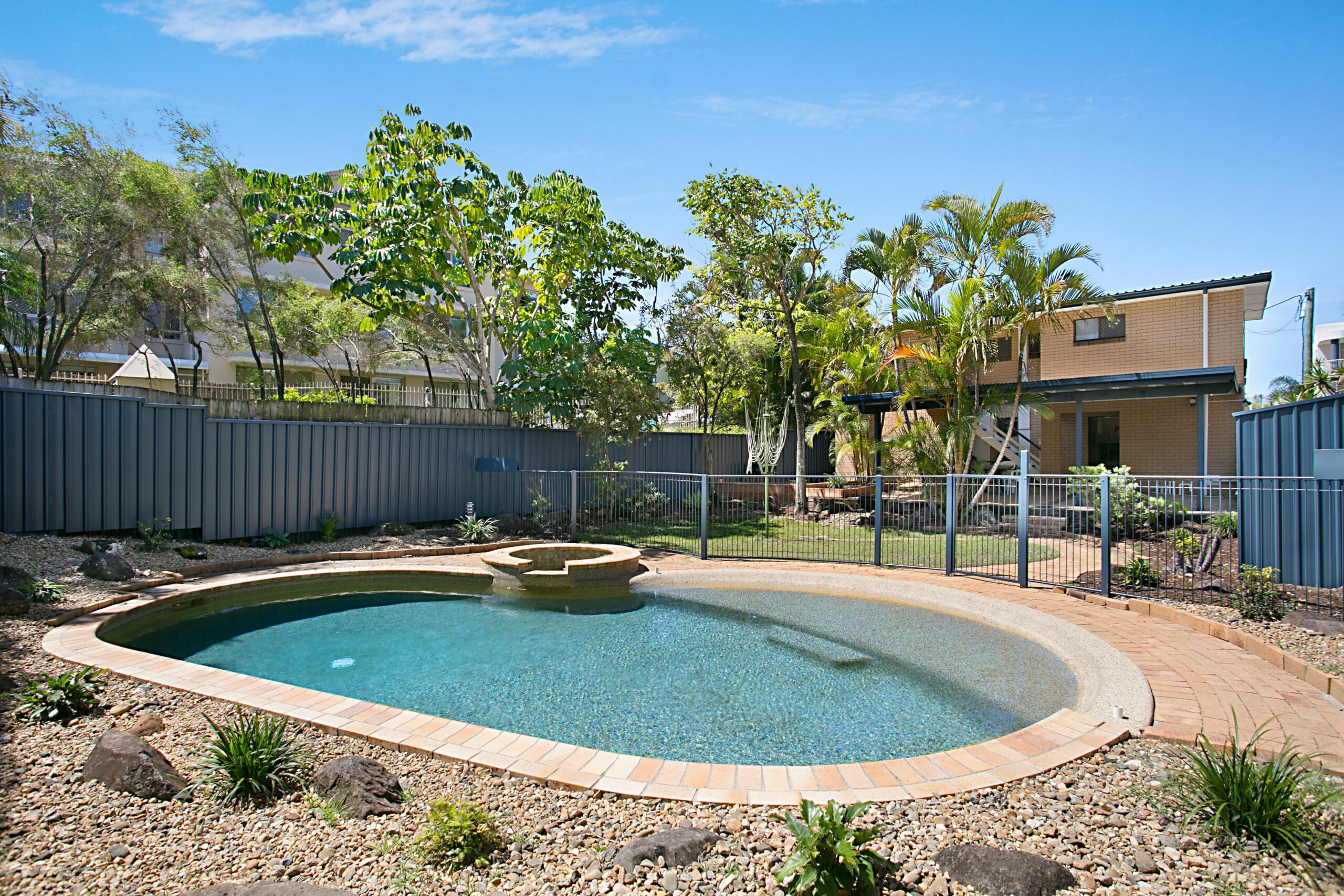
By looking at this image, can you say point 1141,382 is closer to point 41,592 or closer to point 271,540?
point 271,540

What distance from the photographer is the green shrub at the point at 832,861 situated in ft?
8.22

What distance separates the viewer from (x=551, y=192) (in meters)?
14.0

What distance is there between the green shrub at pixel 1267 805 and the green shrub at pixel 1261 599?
3830mm

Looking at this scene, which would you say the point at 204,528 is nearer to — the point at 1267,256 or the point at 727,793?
the point at 727,793

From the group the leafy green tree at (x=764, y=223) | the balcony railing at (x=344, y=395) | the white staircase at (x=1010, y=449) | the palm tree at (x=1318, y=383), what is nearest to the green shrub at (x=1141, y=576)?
the leafy green tree at (x=764, y=223)

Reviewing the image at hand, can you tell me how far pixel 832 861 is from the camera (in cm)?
258

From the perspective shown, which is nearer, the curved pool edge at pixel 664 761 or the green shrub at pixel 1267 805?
the green shrub at pixel 1267 805

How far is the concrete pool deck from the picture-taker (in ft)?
11.4

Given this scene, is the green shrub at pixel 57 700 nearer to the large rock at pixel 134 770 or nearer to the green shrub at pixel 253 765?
the large rock at pixel 134 770

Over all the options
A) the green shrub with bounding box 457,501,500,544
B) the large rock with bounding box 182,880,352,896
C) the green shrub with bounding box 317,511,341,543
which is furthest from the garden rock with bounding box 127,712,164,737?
the green shrub with bounding box 457,501,500,544

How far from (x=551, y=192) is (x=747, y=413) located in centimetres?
874

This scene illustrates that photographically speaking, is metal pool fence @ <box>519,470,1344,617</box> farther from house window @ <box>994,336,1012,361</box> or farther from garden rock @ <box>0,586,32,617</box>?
garden rock @ <box>0,586,32,617</box>

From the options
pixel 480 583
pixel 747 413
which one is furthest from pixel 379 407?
pixel 747 413

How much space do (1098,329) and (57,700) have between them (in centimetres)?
2070
